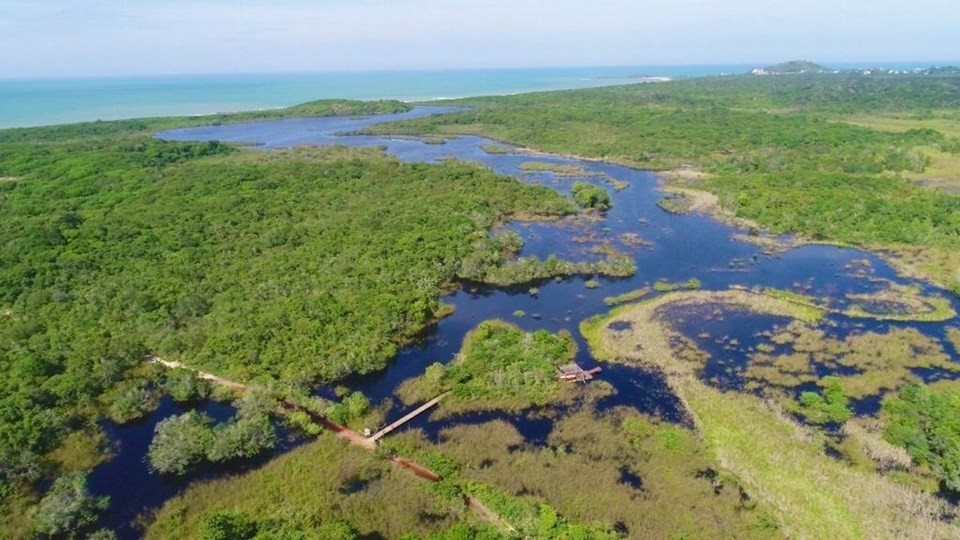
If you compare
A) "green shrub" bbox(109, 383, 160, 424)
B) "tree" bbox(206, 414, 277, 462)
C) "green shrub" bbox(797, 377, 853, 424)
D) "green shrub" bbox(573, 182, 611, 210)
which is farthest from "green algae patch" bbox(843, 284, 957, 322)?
"green shrub" bbox(109, 383, 160, 424)

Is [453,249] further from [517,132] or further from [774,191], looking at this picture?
[517,132]

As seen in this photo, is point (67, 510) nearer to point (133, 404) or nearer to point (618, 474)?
point (133, 404)

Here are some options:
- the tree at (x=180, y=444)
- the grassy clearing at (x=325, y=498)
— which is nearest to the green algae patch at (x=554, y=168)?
the grassy clearing at (x=325, y=498)

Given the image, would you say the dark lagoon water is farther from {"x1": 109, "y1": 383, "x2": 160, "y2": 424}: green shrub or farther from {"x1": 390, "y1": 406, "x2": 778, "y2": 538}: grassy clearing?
{"x1": 390, "y1": 406, "x2": 778, "y2": 538}: grassy clearing

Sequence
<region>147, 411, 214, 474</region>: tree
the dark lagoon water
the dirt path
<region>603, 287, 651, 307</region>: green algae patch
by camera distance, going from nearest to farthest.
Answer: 1. the dirt path
2. <region>147, 411, 214, 474</region>: tree
3. the dark lagoon water
4. <region>603, 287, 651, 307</region>: green algae patch

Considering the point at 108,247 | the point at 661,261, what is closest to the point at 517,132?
the point at 661,261

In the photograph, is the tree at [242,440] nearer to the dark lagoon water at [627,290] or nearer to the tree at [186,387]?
the dark lagoon water at [627,290]
